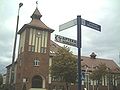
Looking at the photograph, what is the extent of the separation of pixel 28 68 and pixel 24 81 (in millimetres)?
2904

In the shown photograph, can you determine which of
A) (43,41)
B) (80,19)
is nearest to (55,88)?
(43,41)

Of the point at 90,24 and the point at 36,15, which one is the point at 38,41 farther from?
the point at 90,24

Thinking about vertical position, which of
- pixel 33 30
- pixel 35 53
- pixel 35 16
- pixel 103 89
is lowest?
pixel 103 89

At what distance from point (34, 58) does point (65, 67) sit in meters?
15.2

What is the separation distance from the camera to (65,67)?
4069 centimetres

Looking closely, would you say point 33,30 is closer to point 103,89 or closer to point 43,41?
point 43,41

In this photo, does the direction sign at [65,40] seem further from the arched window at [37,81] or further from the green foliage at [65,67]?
the arched window at [37,81]

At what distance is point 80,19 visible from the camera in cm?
1082

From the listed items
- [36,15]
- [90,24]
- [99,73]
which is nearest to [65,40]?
[90,24]

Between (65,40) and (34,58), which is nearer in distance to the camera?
(65,40)

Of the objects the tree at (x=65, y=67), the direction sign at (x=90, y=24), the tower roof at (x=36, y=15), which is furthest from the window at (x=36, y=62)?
the direction sign at (x=90, y=24)

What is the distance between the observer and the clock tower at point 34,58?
5297 centimetres

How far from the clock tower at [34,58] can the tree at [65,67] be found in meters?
11.7

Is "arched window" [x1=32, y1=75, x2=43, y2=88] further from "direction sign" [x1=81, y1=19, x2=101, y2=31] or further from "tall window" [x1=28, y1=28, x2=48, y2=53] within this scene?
"direction sign" [x1=81, y1=19, x2=101, y2=31]
